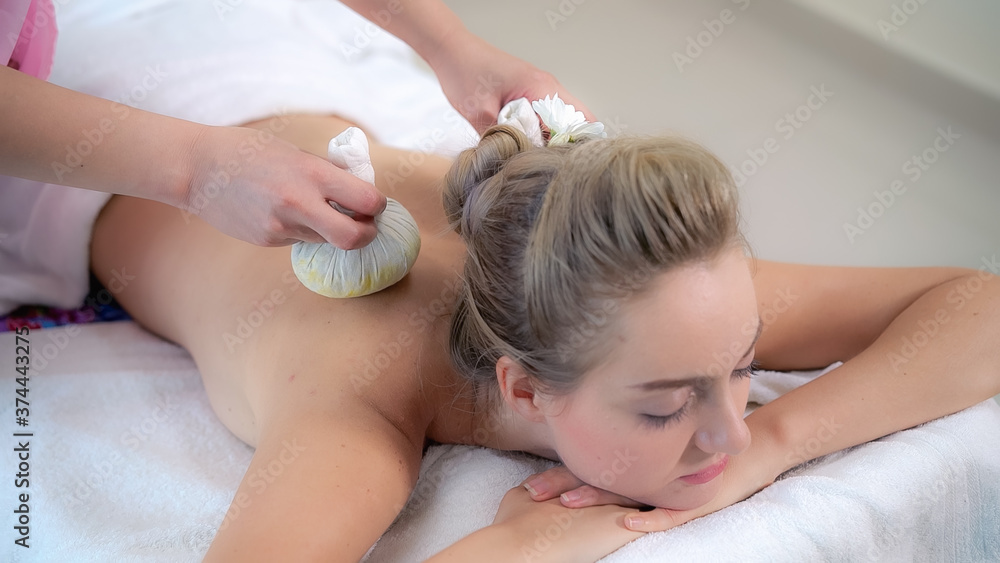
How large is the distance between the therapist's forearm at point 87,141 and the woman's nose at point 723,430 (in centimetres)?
56

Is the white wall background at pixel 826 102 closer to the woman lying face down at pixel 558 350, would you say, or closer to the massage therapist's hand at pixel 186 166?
the woman lying face down at pixel 558 350

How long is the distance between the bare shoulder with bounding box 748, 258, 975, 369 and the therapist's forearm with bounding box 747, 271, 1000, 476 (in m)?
0.06

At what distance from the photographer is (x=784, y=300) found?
1.03m

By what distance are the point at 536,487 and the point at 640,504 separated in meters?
0.11

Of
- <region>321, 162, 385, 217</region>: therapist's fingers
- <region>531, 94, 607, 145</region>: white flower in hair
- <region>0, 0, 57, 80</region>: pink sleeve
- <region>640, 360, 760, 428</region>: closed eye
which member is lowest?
<region>0, 0, 57, 80</region>: pink sleeve

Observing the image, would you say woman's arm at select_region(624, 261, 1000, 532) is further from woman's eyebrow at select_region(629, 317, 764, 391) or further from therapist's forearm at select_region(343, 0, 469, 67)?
therapist's forearm at select_region(343, 0, 469, 67)

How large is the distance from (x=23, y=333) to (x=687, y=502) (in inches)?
37.8

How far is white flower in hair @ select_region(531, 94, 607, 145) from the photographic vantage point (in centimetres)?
84

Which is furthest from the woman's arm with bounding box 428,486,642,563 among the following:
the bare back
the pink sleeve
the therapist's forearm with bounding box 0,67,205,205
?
the pink sleeve

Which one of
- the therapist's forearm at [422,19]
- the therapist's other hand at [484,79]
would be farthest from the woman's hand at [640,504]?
the therapist's forearm at [422,19]

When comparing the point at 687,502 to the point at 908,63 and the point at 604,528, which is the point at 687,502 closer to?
the point at 604,528

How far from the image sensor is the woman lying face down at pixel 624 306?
69 cm

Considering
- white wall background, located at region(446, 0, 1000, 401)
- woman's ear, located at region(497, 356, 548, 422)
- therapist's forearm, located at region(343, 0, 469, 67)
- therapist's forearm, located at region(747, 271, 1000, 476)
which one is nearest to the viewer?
woman's ear, located at region(497, 356, 548, 422)

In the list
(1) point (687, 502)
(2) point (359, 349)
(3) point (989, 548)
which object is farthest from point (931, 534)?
(2) point (359, 349)
